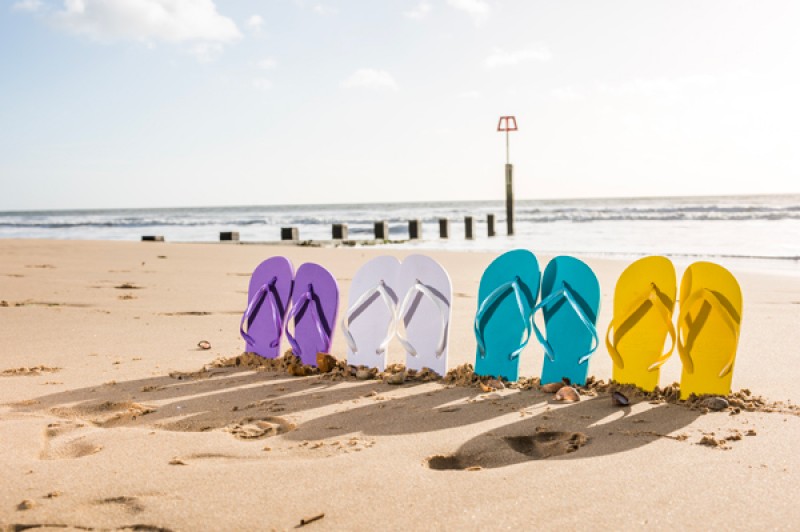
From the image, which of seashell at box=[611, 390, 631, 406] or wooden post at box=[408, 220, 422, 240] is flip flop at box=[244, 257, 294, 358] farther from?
wooden post at box=[408, 220, 422, 240]

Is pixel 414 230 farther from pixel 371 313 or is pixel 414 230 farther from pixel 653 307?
pixel 653 307

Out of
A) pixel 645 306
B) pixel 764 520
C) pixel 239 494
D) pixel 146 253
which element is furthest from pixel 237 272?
pixel 764 520

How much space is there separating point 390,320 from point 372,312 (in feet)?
0.36

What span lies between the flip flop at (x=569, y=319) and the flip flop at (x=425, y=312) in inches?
16.0

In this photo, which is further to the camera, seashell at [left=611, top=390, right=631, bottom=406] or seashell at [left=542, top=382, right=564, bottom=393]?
seashell at [left=542, top=382, right=564, bottom=393]

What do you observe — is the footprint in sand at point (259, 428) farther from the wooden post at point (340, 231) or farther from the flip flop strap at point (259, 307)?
the wooden post at point (340, 231)

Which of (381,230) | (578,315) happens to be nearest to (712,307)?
(578,315)

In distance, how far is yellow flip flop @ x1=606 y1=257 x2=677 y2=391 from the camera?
102 inches

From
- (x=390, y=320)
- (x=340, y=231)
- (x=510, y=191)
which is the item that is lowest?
(x=390, y=320)

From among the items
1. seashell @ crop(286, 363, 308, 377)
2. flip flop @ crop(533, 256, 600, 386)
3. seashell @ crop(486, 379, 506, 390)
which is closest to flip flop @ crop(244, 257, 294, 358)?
seashell @ crop(286, 363, 308, 377)

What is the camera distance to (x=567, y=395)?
8.14 feet

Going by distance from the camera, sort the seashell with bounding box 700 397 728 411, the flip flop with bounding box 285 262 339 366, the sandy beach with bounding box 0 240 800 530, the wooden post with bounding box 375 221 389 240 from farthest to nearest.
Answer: the wooden post with bounding box 375 221 389 240
the flip flop with bounding box 285 262 339 366
the seashell with bounding box 700 397 728 411
the sandy beach with bounding box 0 240 800 530

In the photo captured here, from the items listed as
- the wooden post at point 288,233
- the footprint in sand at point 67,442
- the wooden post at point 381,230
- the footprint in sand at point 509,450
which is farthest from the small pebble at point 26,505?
the wooden post at point 381,230

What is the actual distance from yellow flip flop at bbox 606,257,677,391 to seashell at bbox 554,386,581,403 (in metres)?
0.23
